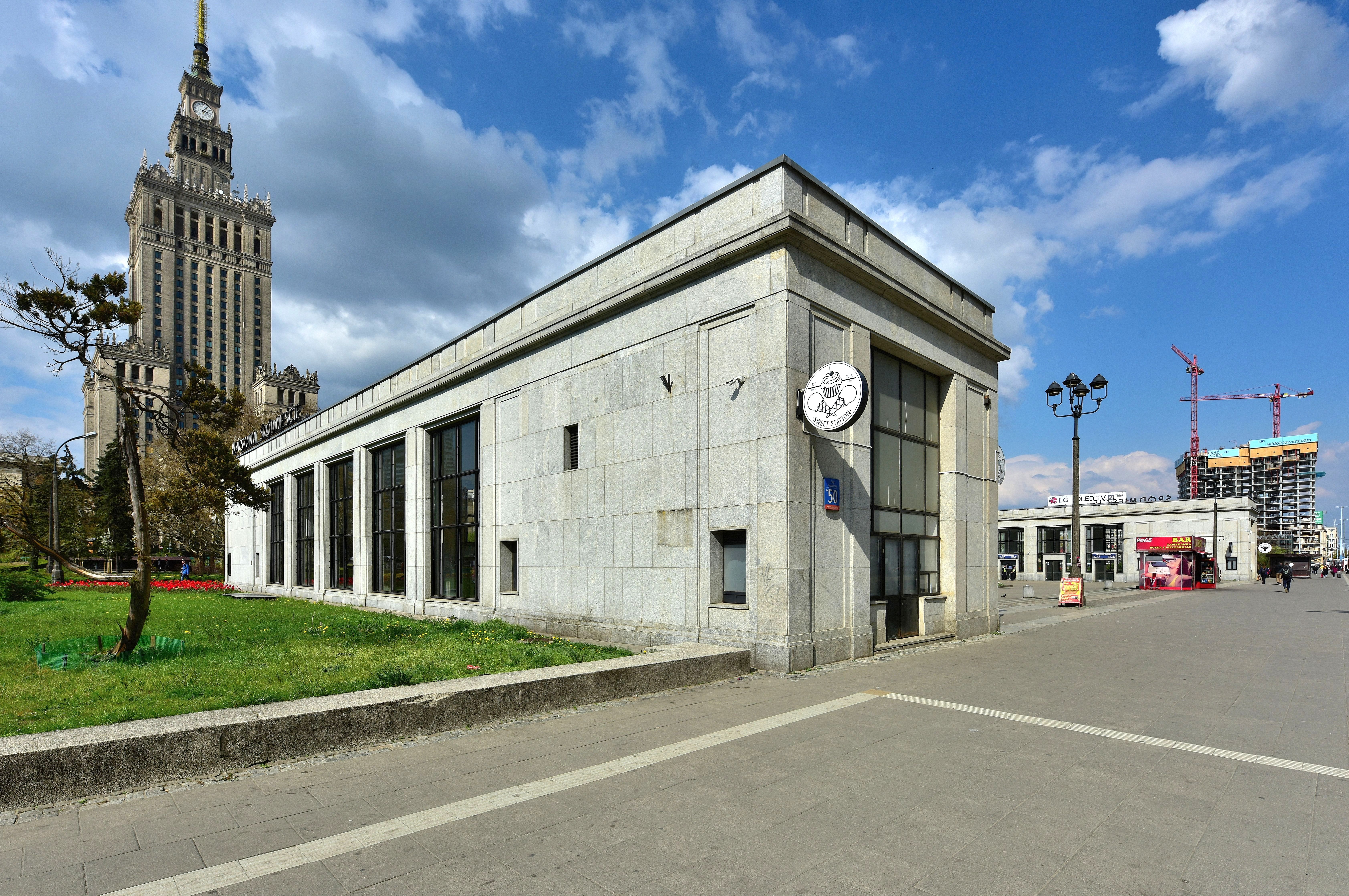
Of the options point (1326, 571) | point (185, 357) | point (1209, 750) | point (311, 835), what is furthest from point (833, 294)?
point (185, 357)

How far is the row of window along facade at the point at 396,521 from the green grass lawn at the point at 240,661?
8.47ft

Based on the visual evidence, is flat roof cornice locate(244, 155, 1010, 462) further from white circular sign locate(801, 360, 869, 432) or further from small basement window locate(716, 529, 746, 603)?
small basement window locate(716, 529, 746, 603)

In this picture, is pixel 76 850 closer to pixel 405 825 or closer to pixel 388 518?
pixel 405 825

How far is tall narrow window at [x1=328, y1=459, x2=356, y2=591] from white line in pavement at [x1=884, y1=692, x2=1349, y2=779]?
25.6 metres

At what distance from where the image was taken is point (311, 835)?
16.1 ft

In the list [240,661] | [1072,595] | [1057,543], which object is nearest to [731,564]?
[240,661]

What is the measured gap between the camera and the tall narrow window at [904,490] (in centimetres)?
1506

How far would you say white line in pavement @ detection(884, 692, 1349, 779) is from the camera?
6.68 meters

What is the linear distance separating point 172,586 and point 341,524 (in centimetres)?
1431

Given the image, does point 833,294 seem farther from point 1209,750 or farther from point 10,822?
point 10,822

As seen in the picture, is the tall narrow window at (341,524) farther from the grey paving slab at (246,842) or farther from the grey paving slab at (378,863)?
the grey paving slab at (378,863)

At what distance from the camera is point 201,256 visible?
14700cm

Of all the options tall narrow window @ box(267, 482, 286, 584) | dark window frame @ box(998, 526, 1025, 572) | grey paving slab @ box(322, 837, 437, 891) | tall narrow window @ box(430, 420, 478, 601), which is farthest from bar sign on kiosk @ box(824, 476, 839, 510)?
dark window frame @ box(998, 526, 1025, 572)

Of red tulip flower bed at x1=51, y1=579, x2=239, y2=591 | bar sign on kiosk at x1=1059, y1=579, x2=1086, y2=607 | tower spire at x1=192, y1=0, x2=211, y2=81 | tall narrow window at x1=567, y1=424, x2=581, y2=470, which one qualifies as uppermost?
tower spire at x1=192, y1=0, x2=211, y2=81
